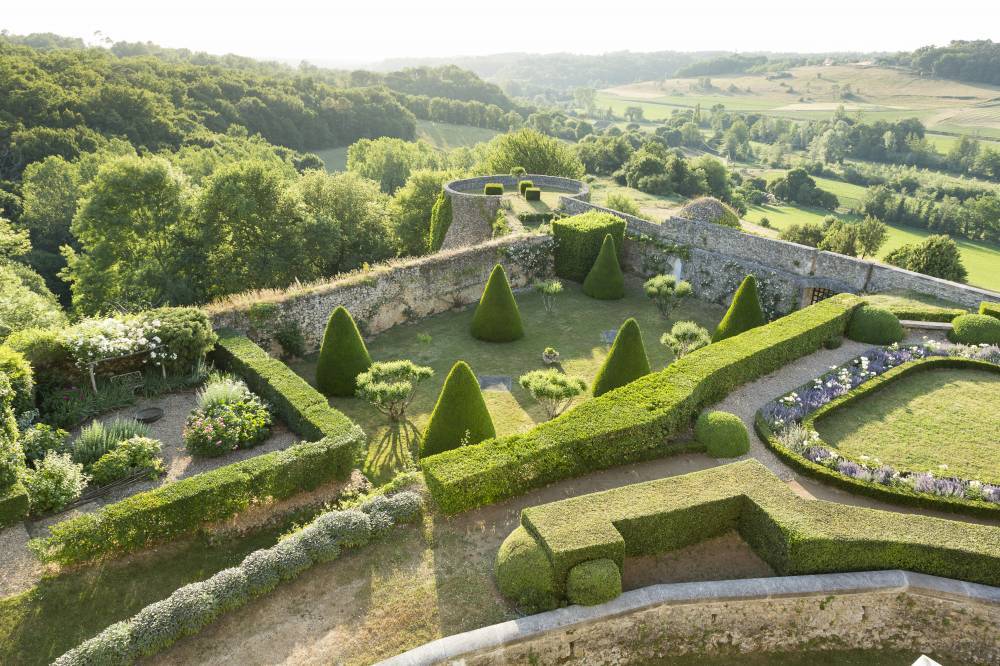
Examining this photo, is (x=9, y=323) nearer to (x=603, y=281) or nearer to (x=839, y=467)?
(x=603, y=281)

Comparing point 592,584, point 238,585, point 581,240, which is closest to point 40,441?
point 238,585

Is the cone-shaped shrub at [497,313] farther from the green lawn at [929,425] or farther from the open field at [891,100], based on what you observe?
the open field at [891,100]

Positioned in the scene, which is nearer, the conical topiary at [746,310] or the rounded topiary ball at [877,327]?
the rounded topiary ball at [877,327]

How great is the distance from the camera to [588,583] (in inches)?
345

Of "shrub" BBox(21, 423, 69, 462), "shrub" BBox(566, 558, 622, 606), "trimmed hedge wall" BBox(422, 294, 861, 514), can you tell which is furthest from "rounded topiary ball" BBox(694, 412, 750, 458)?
"shrub" BBox(21, 423, 69, 462)

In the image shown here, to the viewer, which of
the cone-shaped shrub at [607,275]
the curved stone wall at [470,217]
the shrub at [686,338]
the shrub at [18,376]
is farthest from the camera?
the curved stone wall at [470,217]

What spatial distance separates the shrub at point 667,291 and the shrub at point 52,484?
1964cm

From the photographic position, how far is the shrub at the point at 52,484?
11.3 meters

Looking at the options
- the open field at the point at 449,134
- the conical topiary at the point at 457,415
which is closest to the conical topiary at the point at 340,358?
the conical topiary at the point at 457,415

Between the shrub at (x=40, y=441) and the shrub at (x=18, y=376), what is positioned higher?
the shrub at (x=18, y=376)

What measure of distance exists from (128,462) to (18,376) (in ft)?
12.5

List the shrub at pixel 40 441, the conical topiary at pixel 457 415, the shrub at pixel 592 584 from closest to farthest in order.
Result: the shrub at pixel 592 584, the shrub at pixel 40 441, the conical topiary at pixel 457 415

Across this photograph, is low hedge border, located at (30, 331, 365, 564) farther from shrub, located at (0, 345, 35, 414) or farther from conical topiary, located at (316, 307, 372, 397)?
shrub, located at (0, 345, 35, 414)

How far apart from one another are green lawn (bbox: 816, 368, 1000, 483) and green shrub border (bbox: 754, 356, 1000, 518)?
249 millimetres
